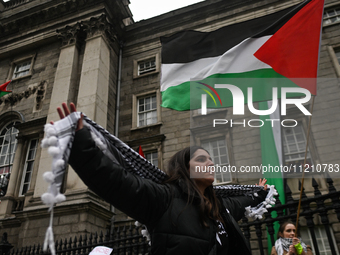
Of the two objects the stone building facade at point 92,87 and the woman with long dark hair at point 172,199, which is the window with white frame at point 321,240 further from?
the woman with long dark hair at point 172,199

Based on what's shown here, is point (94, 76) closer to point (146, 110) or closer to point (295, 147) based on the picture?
point (146, 110)

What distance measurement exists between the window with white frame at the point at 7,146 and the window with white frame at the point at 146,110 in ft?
21.1

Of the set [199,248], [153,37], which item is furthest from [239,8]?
[199,248]

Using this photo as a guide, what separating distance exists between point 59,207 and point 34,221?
130cm

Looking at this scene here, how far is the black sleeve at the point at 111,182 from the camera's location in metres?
1.85

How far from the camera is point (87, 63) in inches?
544

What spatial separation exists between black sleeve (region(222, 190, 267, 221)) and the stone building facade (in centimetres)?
645

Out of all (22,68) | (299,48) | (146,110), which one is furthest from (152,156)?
(22,68)

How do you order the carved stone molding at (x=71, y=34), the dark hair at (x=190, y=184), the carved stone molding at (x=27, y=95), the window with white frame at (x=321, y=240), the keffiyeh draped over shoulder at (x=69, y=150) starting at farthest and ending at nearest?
the carved stone molding at (x=71, y=34)
the carved stone molding at (x=27, y=95)
the window with white frame at (x=321, y=240)
the dark hair at (x=190, y=184)
the keffiyeh draped over shoulder at (x=69, y=150)

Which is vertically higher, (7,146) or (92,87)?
(92,87)

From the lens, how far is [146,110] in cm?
1469

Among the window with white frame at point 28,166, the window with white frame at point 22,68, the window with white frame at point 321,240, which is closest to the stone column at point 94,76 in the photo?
the window with white frame at point 28,166

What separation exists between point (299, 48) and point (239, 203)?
9.18ft

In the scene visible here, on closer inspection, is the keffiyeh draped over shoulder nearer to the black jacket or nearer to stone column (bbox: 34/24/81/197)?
the black jacket
